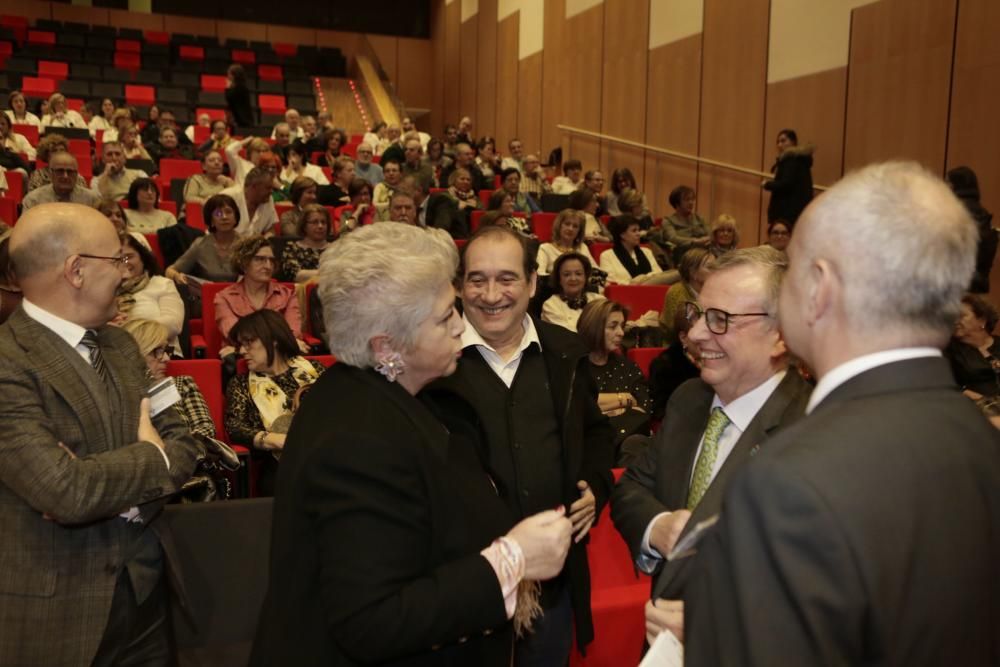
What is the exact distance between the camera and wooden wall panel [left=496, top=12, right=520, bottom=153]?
14234mm

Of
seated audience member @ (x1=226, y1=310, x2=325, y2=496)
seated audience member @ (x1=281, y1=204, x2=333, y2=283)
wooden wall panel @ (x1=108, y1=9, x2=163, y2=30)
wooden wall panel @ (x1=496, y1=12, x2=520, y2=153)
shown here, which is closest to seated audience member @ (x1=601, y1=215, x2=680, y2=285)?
seated audience member @ (x1=281, y1=204, x2=333, y2=283)

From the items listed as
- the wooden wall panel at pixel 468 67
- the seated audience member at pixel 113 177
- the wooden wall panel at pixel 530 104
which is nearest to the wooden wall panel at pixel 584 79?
the wooden wall panel at pixel 530 104

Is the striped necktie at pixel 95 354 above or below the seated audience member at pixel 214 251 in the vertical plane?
below

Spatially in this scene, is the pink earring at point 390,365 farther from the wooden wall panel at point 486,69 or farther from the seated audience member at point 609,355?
the wooden wall panel at point 486,69

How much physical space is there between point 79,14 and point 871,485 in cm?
1852

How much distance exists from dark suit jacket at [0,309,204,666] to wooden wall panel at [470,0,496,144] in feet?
44.8

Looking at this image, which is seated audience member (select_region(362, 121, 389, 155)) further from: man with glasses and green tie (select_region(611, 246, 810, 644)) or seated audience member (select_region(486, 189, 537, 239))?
man with glasses and green tie (select_region(611, 246, 810, 644))

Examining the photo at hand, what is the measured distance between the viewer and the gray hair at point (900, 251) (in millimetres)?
894

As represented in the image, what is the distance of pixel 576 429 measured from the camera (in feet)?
6.46

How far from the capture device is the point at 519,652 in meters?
1.93

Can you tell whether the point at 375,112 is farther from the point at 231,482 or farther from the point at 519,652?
the point at 519,652

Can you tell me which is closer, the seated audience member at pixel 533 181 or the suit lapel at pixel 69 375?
the suit lapel at pixel 69 375

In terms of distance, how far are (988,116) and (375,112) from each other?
10.4 m

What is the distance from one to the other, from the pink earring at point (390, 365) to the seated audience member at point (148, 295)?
291 centimetres
